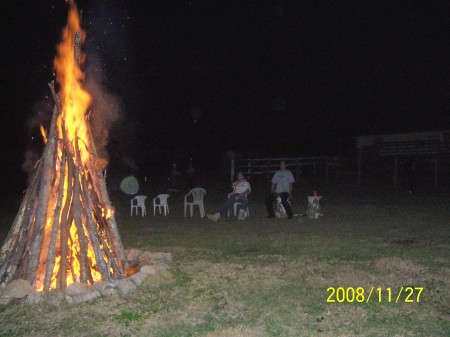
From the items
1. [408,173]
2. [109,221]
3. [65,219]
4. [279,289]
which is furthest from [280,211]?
[408,173]

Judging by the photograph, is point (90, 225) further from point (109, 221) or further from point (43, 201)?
point (43, 201)

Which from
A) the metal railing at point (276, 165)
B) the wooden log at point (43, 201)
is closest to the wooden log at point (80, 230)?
the wooden log at point (43, 201)

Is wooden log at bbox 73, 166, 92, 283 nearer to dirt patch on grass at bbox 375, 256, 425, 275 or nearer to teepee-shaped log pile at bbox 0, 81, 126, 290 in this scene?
teepee-shaped log pile at bbox 0, 81, 126, 290

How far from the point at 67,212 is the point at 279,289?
123 inches

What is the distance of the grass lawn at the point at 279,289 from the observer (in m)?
5.32

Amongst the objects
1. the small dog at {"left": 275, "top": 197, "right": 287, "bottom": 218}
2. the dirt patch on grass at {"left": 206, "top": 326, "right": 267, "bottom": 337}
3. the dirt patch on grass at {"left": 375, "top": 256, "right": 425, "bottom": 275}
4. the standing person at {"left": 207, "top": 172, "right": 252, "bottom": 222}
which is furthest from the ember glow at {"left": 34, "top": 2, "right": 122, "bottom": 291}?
the small dog at {"left": 275, "top": 197, "right": 287, "bottom": 218}

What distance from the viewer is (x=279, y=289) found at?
6648 mm

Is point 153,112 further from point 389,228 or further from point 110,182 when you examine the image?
point 389,228

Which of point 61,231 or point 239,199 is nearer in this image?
point 61,231

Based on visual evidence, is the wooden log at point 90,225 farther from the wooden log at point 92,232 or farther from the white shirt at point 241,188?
the white shirt at point 241,188
